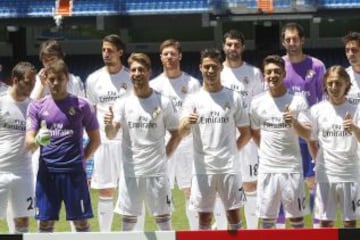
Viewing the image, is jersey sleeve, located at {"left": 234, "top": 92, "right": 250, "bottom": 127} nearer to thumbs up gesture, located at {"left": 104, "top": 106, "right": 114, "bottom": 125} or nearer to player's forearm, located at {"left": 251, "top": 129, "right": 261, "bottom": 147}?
player's forearm, located at {"left": 251, "top": 129, "right": 261, "bottom": 147}

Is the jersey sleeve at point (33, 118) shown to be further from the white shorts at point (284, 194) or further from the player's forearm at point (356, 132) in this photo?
the player's forearm at point (356, 132)

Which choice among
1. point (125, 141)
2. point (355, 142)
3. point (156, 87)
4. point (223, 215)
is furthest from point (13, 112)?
point (355, 142)

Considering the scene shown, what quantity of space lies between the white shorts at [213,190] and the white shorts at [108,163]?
124 centimetres

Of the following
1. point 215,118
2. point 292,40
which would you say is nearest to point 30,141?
point 215,118

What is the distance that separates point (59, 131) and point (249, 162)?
7.08 feet

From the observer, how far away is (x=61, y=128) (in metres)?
5.86

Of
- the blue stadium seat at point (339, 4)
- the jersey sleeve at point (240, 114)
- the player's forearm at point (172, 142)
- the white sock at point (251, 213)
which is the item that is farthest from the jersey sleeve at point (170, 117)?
the blue stadium seat at point (339, 4)

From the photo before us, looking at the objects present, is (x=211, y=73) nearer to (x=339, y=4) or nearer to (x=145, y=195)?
(x=145, y=195)

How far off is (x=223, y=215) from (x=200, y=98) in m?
1.24

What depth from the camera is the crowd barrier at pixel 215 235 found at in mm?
3822

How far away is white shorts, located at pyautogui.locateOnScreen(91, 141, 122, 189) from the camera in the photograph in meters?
7.18

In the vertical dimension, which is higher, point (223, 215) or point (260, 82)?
point (260, 82)

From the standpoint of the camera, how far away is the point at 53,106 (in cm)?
588

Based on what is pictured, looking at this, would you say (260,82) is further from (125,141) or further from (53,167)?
(53,167)
